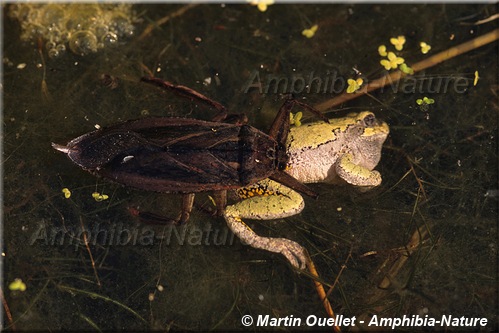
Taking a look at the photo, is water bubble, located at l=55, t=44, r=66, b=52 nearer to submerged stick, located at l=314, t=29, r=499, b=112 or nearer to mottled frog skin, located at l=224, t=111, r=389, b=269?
mottled frog skin, located at l=224, t=111, r=389, b=269

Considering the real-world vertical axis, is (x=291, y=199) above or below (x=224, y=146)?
below

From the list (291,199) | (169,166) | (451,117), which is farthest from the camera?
(451,117)

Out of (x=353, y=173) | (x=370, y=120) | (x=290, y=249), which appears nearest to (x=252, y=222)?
(x=290, y=249)

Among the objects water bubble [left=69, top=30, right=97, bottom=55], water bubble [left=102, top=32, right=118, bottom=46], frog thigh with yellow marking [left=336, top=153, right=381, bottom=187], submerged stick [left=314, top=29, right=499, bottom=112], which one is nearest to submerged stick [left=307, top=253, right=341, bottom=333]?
frog thigh with yellow marking [left=336, top=153, right=381, bottom=187]

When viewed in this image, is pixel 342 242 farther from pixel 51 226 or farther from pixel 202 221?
pixel 51 226

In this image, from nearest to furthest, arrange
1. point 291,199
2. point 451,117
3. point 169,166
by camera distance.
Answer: point 169,166, point 291,199, point 451,117

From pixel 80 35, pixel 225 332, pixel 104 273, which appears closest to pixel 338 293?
pixel 225 332
